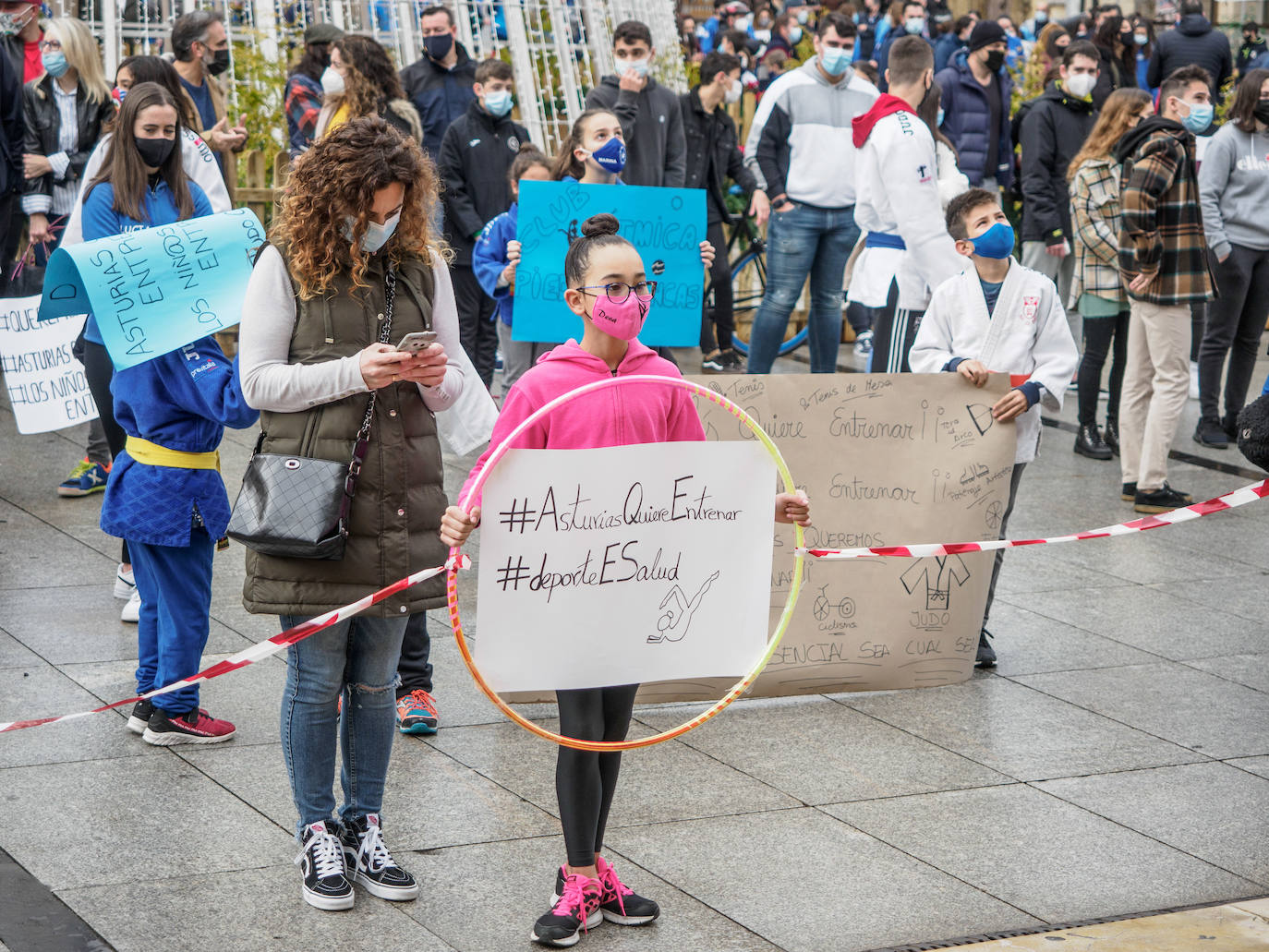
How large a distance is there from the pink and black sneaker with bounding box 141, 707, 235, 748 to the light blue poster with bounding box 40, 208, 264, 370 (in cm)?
118

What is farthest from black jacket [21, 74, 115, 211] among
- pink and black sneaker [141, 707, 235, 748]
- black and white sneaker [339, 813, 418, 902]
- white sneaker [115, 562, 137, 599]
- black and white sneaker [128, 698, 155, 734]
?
black and white sneaker [339, 813, 418, 902]

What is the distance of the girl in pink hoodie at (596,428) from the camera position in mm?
3818

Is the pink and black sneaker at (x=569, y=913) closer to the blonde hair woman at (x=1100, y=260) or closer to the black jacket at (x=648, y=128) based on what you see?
the black jacket at (x=648, y=128)

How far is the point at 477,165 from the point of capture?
937cm

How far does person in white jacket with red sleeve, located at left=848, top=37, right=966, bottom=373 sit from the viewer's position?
7.65m

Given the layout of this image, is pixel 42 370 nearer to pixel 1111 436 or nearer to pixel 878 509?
pixel 878 509

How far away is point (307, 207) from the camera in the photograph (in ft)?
12.8

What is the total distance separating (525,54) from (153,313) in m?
10.2

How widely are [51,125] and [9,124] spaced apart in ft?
1.21

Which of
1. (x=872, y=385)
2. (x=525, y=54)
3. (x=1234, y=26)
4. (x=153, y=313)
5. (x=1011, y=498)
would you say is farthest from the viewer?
(x=1234, y=26)

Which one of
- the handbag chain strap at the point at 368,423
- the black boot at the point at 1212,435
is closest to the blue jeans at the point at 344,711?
the handbag chain strap at the point at 368,423

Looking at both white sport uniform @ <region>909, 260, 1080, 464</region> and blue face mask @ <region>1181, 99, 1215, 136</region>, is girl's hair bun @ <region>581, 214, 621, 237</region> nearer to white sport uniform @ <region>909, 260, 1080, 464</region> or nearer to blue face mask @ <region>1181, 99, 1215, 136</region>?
white sport uniform @ <region>909, 260, 1080, 464</region>

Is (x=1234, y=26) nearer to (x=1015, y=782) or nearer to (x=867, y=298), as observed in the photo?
(x=867, y=298)

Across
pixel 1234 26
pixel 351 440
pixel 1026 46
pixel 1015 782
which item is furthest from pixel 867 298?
pixel 1234 26
